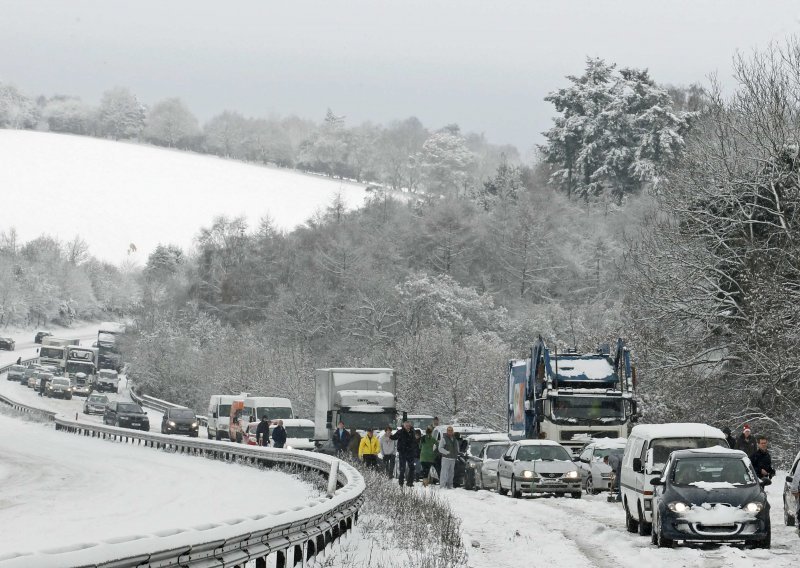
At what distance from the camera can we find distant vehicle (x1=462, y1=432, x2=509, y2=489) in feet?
112

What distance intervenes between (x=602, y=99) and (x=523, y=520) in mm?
102484

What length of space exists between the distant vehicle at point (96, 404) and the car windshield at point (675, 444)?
67.4 meters

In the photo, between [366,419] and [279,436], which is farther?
[366,419]

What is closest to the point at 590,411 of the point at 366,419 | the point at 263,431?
the point at 366,419

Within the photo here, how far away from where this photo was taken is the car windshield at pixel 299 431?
49406 millimetres

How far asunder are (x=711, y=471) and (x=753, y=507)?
88 cm

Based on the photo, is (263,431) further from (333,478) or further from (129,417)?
(129,417)

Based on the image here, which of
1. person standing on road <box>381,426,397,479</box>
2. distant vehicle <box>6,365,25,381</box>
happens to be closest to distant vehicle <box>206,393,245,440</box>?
person standing on road <box>381,426,397,479</box>

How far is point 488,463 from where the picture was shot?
33500 mm

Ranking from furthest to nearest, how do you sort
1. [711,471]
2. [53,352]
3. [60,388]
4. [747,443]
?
[53,352] → [60,388] → [747,443] → [711,471]

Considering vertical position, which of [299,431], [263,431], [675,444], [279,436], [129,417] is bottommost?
[129,417]

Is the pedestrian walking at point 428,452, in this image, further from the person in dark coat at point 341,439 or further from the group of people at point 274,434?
the group of people at point 274,434

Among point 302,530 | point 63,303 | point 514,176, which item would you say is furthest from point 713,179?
point 63,303

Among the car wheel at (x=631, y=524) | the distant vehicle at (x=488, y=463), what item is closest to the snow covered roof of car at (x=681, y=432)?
the car wheel at (x=631, y=524)
